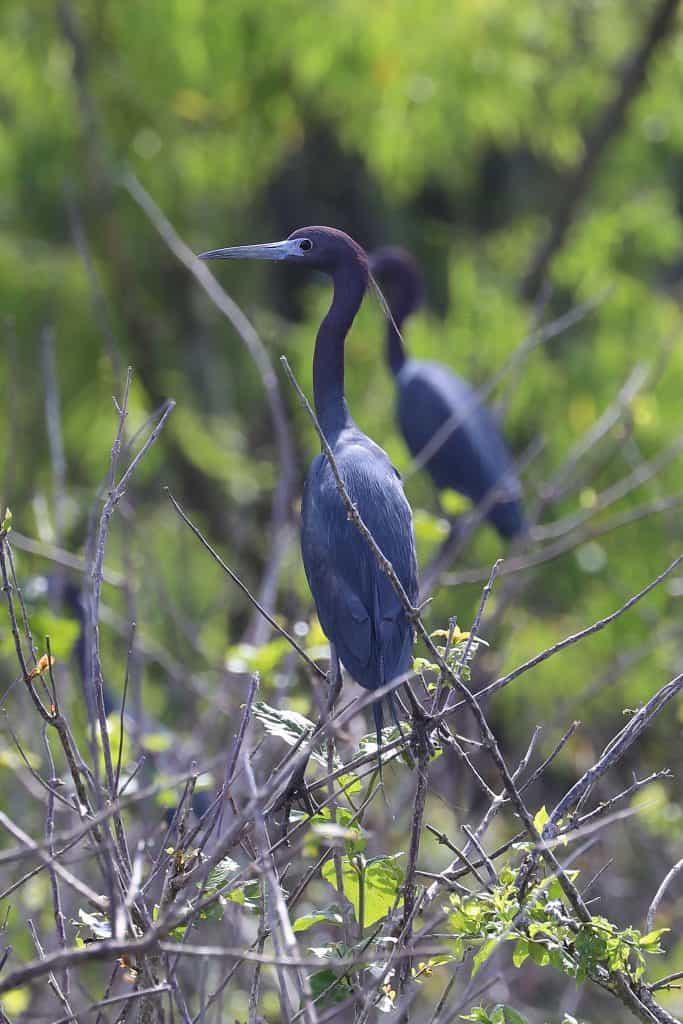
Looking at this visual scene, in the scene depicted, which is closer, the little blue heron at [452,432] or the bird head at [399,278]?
the little blue heron at [452,432]

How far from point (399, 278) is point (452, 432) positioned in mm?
637

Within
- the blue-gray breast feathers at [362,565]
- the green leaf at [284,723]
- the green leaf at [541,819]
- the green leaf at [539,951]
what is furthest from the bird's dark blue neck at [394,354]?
the green leaf at [539,951]

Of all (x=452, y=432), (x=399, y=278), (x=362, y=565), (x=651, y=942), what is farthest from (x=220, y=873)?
(x=399, y=278)

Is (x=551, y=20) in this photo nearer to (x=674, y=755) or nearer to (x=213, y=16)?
(x=213, y=16)

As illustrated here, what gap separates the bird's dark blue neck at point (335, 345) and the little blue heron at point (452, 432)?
2.14 metres

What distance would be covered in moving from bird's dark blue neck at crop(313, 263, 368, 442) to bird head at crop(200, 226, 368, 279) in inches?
0.4

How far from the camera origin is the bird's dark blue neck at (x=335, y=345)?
2.05 meters

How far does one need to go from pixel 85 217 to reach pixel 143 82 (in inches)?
22.3

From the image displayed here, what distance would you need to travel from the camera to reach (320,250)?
205 cm

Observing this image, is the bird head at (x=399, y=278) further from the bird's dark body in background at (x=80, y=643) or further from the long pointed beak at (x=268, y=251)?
the long pointed beak at (x=268, y=251)

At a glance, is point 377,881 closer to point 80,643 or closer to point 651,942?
point 651,942

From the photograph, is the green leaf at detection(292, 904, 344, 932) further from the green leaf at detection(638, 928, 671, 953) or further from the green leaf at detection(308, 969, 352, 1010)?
the green leaf at detection(638, 928, 671, 953)

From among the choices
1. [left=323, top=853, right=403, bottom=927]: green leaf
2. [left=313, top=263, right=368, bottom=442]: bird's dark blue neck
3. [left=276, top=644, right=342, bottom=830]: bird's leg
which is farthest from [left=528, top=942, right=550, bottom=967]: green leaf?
[left=313, top=263, right=368, bottom=442]: bird's dark blue neck

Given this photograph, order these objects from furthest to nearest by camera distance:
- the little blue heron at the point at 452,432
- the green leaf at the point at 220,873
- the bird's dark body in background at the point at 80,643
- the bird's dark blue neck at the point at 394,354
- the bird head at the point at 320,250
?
the bird's dark blue neck at the point at 394,354, the little blue heron at the point at 452,432, the bird's dark body in background at the point at 80,643, the bird head at the point at 320,250, the green leaf at the point at 220,873
